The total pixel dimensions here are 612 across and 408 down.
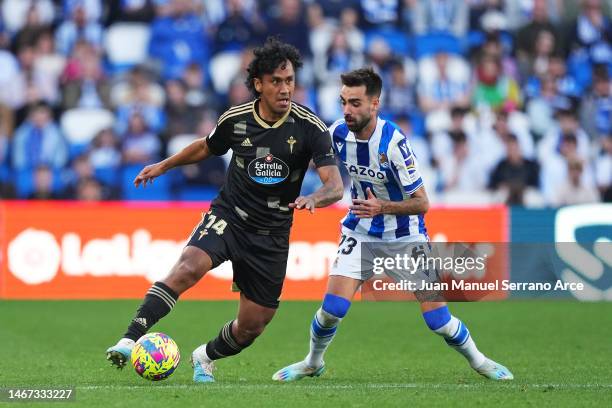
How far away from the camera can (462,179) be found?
1862 cm

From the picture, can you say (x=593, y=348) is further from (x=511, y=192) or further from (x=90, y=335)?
(x=511, y=192)

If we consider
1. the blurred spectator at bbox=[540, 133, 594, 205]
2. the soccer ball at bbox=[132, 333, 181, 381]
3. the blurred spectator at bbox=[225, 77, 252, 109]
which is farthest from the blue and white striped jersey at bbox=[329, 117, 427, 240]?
the blurred spectator at bbox=[225, 77, 252, 109]

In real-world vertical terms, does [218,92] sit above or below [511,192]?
above

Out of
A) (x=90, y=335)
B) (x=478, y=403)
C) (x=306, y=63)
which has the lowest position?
(x=90, y=335)

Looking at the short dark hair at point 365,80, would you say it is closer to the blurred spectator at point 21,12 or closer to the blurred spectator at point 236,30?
the blurred spectator at point 236,30

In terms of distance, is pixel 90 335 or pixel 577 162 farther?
pixel 577 162

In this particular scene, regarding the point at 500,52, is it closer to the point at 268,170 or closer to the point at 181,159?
the point at 181,159

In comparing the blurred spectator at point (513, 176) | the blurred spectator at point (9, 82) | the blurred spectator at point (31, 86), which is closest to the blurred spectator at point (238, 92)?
the blurred spectator at point (31, 86)

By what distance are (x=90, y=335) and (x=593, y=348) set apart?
5.16 metres

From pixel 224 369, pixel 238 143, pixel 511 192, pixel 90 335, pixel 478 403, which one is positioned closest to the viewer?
pixel 478 403

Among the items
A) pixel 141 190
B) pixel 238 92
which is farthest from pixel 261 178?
pixel 238 92

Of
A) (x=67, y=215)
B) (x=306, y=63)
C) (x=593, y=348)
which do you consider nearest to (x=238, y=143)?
(x=593, y=348)

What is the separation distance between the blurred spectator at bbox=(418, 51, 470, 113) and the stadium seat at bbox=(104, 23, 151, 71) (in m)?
4.84

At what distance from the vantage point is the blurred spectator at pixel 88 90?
19.3 meters
